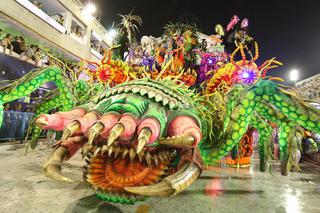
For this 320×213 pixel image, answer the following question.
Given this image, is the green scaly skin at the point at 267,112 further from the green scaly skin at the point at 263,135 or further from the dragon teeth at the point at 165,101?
the dragon teeth at the point at 165,101

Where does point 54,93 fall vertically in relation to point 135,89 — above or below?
above

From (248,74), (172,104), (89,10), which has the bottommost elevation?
(172,104)

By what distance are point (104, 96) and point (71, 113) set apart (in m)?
0.29

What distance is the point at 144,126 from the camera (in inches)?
45.1

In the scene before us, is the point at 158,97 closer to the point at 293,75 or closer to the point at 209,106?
the point at 209,106

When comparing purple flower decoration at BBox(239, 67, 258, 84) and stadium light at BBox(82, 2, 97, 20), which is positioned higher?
stadium light at BBox(82, 2, 97, 20)

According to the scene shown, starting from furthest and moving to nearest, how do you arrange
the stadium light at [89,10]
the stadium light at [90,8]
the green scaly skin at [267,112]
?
the stadium light at [90,8], the stadium light at [89,10], the green scaly skin at [267,112]

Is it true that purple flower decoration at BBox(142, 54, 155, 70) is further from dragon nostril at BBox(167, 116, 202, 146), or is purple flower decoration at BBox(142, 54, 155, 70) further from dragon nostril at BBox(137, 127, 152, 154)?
dragon nostril at BBox(137, 127, 152, 154)

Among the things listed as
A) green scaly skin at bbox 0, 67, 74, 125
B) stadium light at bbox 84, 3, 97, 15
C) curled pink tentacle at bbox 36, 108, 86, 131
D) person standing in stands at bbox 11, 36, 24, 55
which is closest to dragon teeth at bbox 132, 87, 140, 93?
curled pink tentacle at bbox 36, 108, 86, 131

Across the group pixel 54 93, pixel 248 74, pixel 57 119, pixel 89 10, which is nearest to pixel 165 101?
pixel 57 119

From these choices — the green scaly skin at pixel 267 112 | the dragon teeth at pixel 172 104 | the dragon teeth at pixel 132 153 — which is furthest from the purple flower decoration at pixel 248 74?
the dragon teeth at pixel 132 153

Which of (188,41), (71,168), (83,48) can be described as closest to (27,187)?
(71,168)

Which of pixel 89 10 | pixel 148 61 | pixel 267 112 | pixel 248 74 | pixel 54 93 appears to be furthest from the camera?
pixel 89 10

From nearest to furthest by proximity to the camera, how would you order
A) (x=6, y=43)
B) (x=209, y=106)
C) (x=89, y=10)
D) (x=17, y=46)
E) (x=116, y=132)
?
1. (x=116, y=132)
2. (x=209, y=106)
3. (x=6, y=43)
4. (x=17, y=46)
5. (x=89, y=10)
